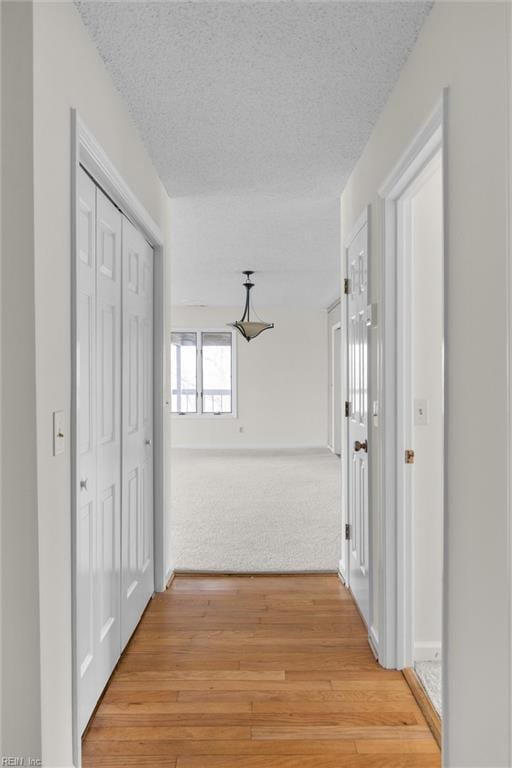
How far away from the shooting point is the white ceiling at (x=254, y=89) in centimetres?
171

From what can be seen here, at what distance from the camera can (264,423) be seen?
32.0ft

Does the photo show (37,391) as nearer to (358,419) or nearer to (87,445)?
(87,445)

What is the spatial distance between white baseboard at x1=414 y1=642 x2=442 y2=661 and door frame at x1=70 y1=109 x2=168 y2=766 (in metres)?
1.51

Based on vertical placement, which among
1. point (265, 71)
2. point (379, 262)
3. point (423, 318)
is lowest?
point (423, 318)

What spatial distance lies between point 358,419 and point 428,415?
614mm

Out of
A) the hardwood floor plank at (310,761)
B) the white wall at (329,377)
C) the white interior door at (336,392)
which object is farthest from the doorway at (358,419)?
the white wall at (329,377)

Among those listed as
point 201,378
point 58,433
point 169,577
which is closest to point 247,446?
point 201,378

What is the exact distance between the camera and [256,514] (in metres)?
4.96

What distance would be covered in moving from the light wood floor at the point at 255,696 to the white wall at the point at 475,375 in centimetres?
50

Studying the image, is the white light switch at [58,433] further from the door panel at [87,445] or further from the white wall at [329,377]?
the white wall at [329,377]

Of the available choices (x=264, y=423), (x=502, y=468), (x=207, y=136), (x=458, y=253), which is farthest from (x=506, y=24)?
(x=264, y=423)

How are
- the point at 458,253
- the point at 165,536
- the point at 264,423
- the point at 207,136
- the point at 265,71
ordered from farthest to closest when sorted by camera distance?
the point at 264,423, the point at 165,536, the point at 207,136, the point at 265,71, the point at 458,253

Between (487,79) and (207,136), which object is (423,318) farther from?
(207,136)

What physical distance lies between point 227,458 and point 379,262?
6397 millimetres
